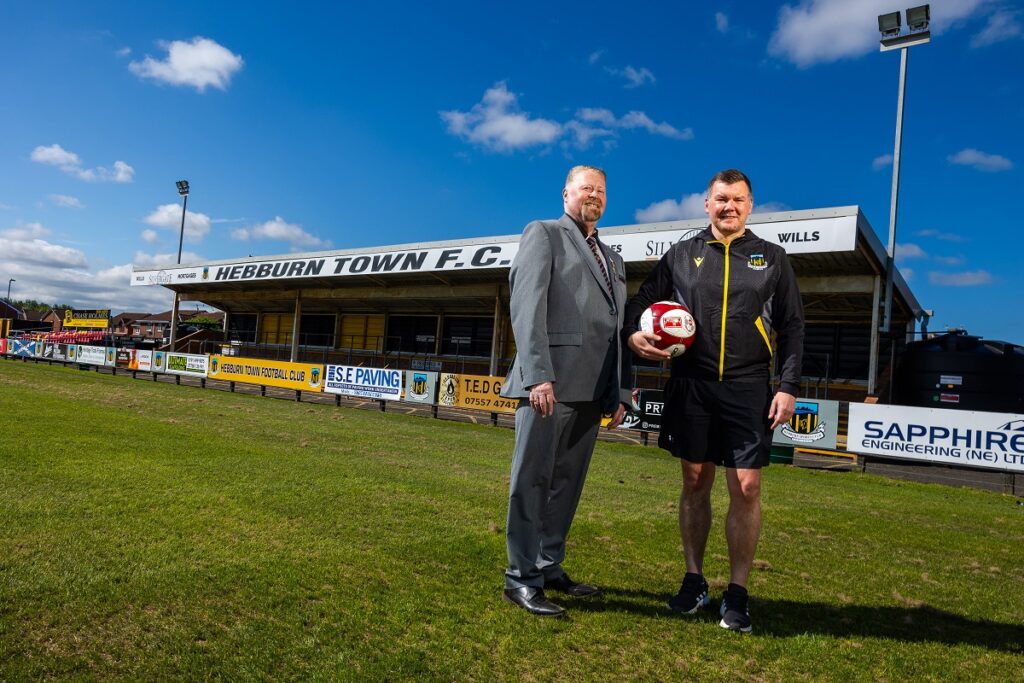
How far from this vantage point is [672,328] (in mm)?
2979

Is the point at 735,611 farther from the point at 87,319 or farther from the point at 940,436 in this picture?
the point at 87,319

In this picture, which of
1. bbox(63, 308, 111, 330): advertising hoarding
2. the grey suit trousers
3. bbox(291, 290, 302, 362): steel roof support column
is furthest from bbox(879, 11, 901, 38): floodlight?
bbox(63, 308, 111, 330): advertising hoarding

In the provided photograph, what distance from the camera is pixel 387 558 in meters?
3.42

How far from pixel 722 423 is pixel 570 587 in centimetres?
111

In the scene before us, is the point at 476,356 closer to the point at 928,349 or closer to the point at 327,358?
the point at 327,358

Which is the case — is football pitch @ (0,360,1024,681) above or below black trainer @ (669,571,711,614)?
below

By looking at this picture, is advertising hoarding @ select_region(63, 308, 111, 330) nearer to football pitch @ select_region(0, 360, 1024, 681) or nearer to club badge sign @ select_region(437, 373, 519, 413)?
club badge sign @ select_region(437, 373, 519, 413)

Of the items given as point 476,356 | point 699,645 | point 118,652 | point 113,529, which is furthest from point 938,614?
point 476,356

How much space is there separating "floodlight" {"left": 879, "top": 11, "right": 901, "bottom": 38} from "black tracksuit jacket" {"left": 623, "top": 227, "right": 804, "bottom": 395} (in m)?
20.0

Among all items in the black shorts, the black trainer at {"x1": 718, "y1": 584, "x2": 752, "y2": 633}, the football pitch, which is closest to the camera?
the football pitch

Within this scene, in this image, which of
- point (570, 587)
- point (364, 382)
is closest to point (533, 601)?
point (570, 587)

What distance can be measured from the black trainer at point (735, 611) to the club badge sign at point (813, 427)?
1078 cm

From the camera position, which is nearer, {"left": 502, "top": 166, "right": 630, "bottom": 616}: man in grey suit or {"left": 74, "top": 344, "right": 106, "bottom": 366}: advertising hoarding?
{"left": 502, "top": 166, "right": 630, "bottom": 616}: man in grey suit

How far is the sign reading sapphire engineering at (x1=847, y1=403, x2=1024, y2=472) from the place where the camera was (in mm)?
10875
